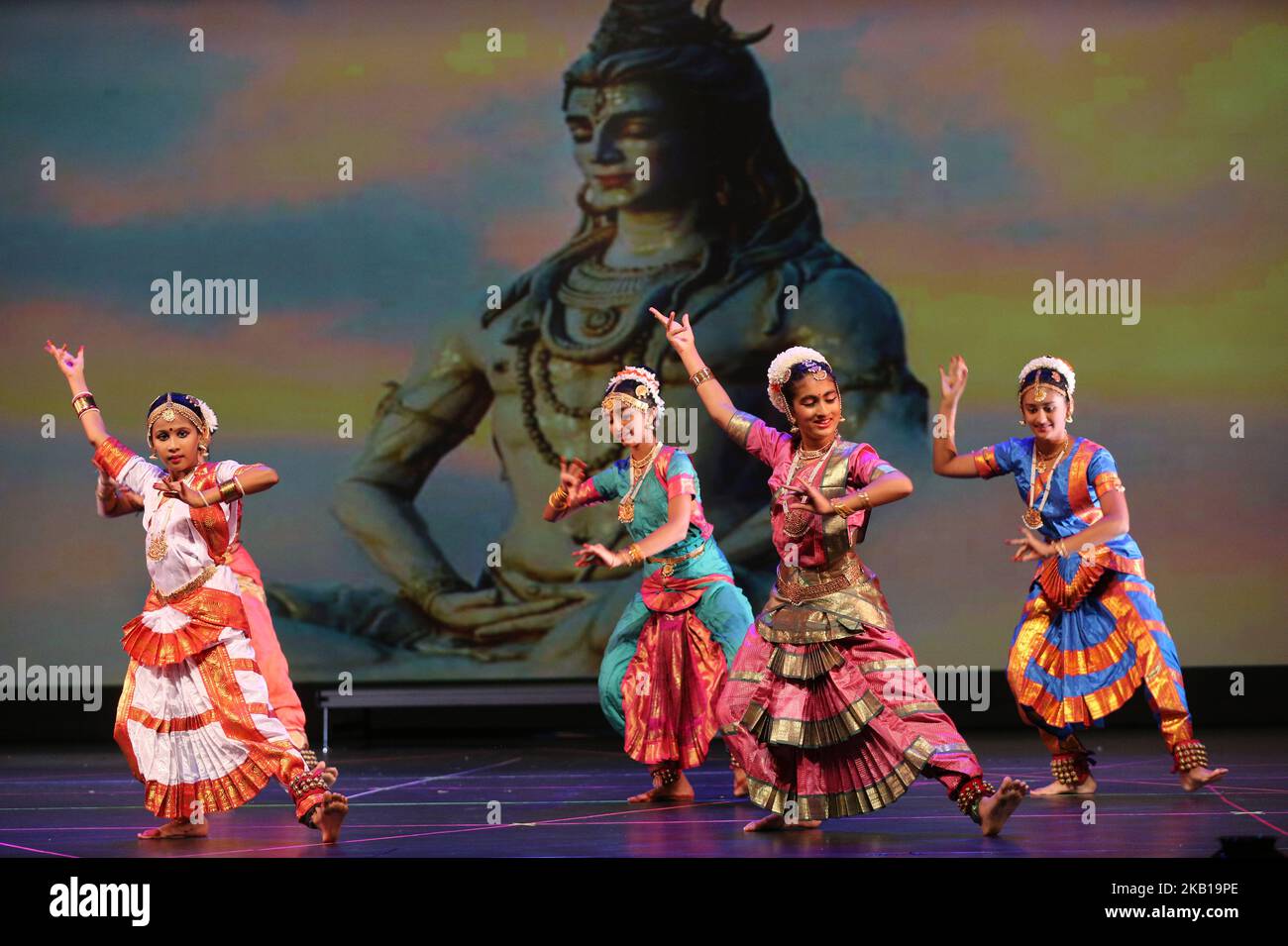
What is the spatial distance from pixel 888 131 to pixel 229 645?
5370mm

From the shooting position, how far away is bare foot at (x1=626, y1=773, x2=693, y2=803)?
5.03 metres

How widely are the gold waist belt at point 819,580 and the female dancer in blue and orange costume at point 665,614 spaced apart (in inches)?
41.8

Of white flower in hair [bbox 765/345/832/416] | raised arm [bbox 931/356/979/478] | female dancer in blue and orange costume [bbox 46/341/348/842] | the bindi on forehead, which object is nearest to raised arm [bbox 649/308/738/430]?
white flower in hair [bbox 765/345/832/416]

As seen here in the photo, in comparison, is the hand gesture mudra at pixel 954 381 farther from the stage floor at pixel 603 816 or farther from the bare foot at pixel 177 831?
the bare foot at pixel 177 831

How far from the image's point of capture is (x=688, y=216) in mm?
8453

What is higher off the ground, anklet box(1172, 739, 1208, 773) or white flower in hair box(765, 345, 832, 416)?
white flower in hair box(765, 345, 832, 416)

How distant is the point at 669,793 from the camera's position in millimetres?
5066

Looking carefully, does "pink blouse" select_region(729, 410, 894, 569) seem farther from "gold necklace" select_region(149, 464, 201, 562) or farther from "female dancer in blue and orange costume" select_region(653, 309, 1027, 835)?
"gold necklace" select_region(149, 464, 201, 562)

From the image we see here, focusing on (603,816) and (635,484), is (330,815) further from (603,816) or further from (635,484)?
(635,484)

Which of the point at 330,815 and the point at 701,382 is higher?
the point at 701,382

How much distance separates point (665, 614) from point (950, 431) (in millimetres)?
1261

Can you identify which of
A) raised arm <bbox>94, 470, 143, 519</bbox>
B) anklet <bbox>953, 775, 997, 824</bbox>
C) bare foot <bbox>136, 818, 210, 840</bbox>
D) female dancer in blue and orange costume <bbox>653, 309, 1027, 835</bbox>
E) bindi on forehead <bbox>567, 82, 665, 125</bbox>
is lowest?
bare foot <bbox>136, 818, 210, 840</bbox>

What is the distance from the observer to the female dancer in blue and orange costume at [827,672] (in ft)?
12.5

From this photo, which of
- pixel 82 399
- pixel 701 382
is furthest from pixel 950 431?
pixel 82 399
